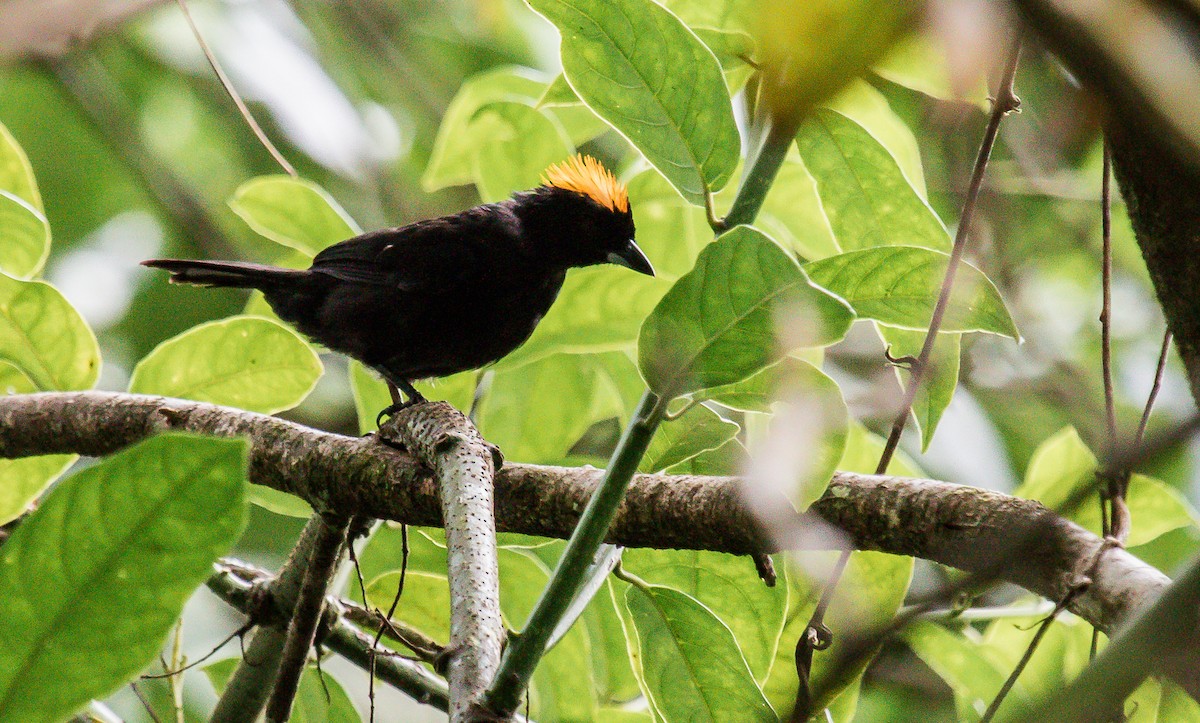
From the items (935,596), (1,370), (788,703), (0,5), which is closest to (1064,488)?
(788,703)

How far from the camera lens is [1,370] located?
2.49 m

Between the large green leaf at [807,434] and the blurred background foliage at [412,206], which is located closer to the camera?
the large green leaf at [807,434]

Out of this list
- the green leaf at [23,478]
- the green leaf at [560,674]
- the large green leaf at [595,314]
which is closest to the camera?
the green leaf at [560,674]

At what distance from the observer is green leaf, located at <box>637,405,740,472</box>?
176 cm

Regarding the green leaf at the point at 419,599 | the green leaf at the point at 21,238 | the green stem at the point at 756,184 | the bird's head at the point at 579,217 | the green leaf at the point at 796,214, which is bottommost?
the green leaf at the point at 419,599

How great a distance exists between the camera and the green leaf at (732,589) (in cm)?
192

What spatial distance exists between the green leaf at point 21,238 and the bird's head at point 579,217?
1.91 metres

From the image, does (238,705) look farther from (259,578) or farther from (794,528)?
(794,528)

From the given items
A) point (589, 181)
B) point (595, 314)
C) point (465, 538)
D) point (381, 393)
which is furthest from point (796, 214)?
point (589, 181)

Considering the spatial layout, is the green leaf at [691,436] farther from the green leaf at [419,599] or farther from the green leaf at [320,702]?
the green leaf at [320,702]

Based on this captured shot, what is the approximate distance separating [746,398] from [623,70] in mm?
552

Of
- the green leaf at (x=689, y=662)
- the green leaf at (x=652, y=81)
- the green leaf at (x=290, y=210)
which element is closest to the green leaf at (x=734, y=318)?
the green leaf at (x=652, y=81)

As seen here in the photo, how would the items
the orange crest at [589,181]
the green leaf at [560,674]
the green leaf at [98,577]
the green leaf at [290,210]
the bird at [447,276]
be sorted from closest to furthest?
the green leaf at [98,577]
the green leaf at [560,674]
the green leaf at [290,210]
the bird at [447,276]
the orange crest at [589,181]

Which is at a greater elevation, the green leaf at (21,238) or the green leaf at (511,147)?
the green leaf at (511,147)
